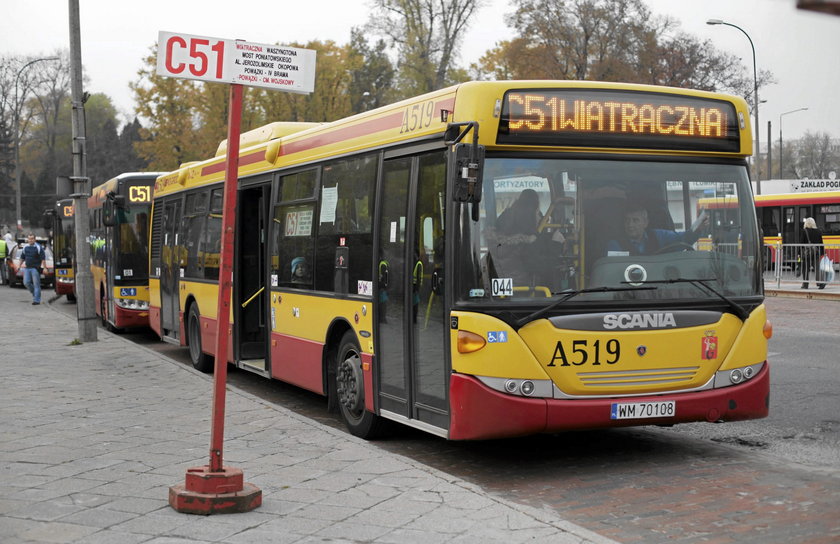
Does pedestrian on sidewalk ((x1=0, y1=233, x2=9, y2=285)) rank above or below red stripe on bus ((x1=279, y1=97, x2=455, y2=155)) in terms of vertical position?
below

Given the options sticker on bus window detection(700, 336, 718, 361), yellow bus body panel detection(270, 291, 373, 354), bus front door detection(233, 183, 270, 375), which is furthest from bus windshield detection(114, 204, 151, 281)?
sticker on bus window detection(700, 336, 718, 361)

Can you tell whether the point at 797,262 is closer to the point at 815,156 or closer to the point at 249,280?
the point at 249,280

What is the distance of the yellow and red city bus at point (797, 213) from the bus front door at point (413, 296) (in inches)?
1202

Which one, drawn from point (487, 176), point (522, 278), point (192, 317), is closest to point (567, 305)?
point (522, 278)

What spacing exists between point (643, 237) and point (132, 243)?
1438cm

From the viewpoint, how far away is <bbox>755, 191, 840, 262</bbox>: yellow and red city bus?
3800 cm

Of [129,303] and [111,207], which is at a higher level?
[111,207]

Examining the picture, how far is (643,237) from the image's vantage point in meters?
7.45

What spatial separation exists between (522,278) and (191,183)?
866 centimetres

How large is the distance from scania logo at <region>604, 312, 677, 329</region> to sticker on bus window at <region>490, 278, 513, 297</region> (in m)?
0.68

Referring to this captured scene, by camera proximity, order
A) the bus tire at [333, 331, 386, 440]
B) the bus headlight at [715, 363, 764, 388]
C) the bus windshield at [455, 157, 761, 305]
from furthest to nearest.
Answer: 1. the bus tire at [333, 331, 386, 440]
2. the bus headlight at [715, 363, 764, 388]
3. the bus windshield at [455, 157, 761, 305]

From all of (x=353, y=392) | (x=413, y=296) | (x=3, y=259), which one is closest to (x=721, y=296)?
(x=413, y=296)

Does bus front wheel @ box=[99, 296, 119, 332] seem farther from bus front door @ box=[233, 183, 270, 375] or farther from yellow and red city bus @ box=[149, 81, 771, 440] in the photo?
yellow and red city bus @ box=[149, 81, 771, 440]

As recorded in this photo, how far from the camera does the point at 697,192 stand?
7.76m
